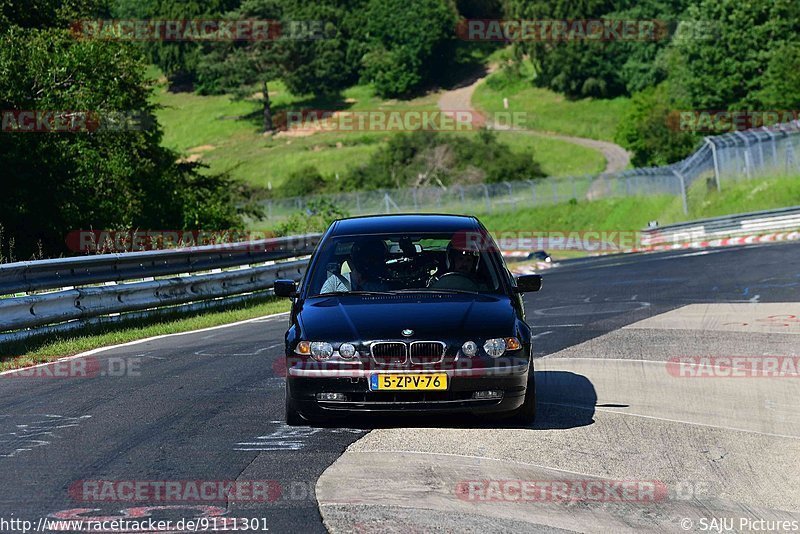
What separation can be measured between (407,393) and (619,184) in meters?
53.0

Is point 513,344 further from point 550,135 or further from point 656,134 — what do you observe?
point 550,135

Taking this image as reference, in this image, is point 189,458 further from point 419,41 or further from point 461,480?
point 419,41

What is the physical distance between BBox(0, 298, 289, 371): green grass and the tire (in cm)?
587

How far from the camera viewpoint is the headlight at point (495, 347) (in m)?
7.88

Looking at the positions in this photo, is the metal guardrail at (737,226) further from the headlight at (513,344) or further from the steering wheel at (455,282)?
the headlight at (513,344)

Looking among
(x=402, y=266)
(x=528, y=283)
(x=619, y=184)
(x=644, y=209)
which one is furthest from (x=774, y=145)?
(x=402, y=266)

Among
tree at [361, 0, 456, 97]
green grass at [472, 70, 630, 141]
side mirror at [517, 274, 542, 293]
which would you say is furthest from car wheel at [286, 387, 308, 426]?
tree at [361, 0, 456, 97]

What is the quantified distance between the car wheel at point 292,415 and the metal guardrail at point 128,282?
574 cm

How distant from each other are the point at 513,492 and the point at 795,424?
3.06 metres

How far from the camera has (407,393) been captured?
7.73 m

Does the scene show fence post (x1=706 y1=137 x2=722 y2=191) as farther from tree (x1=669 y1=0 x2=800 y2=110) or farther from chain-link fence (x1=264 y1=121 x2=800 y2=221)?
tree (x1=669 y1=0 x2=800 y2=110)

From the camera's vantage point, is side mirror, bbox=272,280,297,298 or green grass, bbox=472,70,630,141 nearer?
side mirror, bbox=272,280,297,298

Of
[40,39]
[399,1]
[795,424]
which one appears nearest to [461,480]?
[795,424]

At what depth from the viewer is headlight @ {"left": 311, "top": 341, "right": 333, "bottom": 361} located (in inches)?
310
